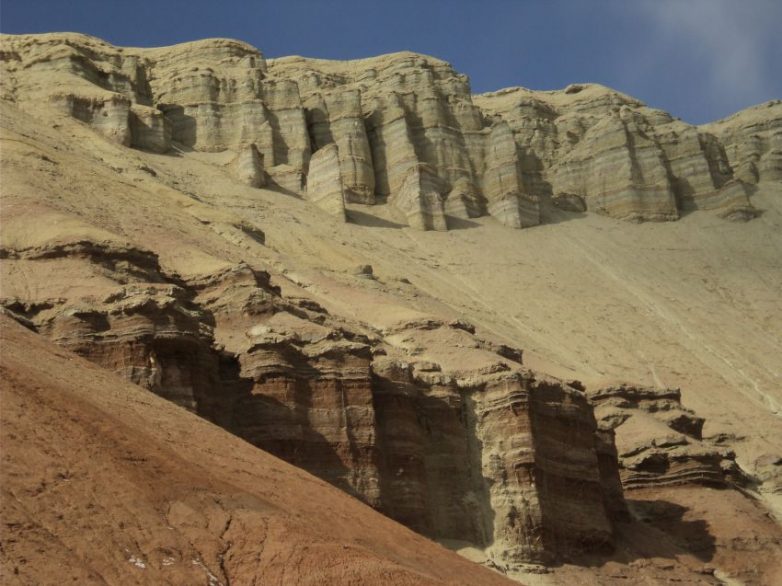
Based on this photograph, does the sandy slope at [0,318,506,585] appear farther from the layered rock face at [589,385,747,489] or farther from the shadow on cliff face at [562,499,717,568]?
the layered rock face at [589,385,747,489]

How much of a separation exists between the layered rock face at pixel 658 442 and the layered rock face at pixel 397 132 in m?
30.3

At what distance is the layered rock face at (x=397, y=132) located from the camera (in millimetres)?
75688

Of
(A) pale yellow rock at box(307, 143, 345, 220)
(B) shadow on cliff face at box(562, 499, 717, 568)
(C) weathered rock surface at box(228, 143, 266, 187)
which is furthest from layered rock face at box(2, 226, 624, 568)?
(C) weathered rock surface at box(228, 143, 266, 187)

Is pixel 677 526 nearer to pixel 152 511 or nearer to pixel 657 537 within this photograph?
pixel 657 537

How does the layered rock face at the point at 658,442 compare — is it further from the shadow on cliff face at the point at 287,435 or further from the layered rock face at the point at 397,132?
the layered rock face at the point at 397,132

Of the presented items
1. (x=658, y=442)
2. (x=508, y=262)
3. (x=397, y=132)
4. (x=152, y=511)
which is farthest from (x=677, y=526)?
(x=397, y=132)

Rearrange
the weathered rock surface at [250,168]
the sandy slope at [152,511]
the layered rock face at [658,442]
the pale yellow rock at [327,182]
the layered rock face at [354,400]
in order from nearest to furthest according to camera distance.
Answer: the sandy slope at [152,511] → the layered rock face at [354,400] → the layered rock face at [658,442] → the weathered rock surface at [250,168] → the pale yellow rock at [327,182]

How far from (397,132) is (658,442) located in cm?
4644

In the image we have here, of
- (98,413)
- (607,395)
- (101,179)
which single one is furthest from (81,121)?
(98,413)

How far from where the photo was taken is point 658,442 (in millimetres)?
41344

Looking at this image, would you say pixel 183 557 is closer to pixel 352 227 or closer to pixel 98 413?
pixel 98 413

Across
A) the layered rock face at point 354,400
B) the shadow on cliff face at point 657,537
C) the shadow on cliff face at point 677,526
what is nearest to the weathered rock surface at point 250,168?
the layered rock face at point 354,400

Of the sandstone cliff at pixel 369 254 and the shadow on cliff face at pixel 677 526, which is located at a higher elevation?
the sandstone cliff at pixel 369 254

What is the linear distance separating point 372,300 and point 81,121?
105 ft
